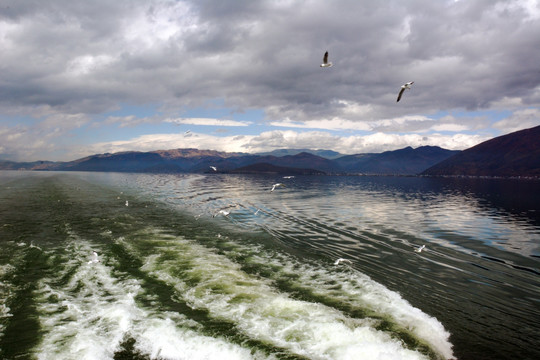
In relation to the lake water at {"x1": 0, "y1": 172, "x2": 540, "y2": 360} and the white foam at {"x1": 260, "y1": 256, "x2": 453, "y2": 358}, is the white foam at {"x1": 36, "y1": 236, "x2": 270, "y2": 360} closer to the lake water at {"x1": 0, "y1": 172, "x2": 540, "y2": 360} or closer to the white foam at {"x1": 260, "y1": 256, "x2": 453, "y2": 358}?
the lake water at {"x1": 0, "y1": 172, "x2": 540, "y2": 360}

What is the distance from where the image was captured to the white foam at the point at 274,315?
11828mm

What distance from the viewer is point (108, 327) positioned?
12.9 meters

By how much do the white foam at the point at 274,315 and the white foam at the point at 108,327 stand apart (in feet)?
5.74

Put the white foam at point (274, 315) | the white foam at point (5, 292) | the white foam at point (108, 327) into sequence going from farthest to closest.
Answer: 1. the white foam at point (5, 292)
2. the white foam at point (274, 315)
3. the white foam at point (108, 327)

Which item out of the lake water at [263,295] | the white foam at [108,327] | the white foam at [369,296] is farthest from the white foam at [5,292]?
the white foam at [369,296]

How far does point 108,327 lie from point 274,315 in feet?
24.5

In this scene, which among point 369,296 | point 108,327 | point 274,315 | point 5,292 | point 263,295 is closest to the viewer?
point 108,327

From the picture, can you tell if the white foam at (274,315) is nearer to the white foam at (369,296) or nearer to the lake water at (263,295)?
the lake water at (263,295)

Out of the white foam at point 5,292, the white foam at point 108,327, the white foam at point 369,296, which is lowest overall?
the white foam at point 369,296

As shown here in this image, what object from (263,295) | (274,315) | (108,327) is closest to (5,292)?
(108,327)

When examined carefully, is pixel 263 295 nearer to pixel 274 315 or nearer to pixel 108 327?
pixel 274 315

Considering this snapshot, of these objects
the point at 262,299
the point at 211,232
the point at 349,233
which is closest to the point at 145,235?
the point at 211,232

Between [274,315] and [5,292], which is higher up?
[5,292]

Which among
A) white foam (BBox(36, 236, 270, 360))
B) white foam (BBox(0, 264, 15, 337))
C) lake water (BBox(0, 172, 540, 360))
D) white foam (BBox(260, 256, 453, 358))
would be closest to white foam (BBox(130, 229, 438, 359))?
lake water (BBox(0, 172, 540, 360))
